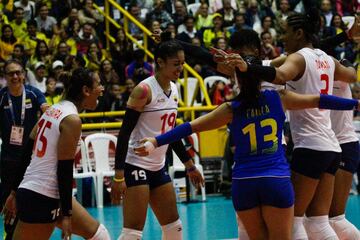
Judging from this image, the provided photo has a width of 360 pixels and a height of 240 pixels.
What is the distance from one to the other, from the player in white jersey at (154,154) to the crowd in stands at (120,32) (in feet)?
26.0

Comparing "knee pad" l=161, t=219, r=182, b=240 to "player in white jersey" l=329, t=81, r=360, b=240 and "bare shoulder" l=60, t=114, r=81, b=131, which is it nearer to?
"player in white jersey" l=329, t=81, r=360, b=240

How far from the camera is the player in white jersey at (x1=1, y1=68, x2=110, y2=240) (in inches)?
256

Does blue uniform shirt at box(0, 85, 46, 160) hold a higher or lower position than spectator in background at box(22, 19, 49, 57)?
lower

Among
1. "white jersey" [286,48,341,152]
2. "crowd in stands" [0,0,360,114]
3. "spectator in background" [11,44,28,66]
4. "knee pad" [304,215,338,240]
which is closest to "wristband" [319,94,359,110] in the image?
"white jersey" [286,48,341,152]

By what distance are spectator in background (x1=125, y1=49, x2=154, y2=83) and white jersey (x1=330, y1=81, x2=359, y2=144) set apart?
9.32 m

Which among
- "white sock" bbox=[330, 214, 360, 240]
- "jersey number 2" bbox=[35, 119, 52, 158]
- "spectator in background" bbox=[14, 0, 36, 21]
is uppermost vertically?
"spectator in background" bbox=[14, 0, 36, 21]

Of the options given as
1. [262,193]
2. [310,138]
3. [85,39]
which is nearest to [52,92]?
[85,39]

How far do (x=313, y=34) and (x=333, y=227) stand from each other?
6.17 ft

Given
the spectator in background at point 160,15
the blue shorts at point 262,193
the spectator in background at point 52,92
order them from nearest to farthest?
1. the blue shorts at point 262,193
2. the spectator in background at point 52,92
3. the spectator in background at point 160,15

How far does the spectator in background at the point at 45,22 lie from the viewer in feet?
61.9

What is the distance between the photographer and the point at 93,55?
59.0 ft

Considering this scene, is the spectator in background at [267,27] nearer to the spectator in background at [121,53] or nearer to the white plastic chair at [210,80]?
the white plastic chair at [210,80]

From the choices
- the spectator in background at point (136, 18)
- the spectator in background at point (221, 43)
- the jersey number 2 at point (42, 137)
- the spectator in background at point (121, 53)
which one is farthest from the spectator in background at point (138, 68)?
the jersey number 2 at point (42, 137)

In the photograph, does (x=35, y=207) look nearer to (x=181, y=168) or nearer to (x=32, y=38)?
(x=181, y=168)
